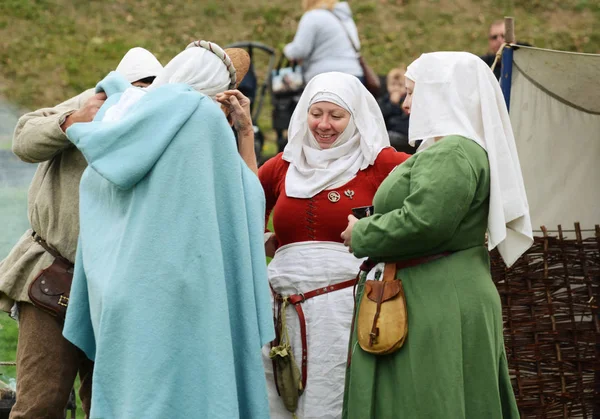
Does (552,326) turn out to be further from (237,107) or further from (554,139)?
(237,107)

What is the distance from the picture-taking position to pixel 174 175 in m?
3.52

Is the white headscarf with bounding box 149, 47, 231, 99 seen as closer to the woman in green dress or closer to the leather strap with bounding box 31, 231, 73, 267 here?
the woman in green dress

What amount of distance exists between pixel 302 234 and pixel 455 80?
1008 millimetres

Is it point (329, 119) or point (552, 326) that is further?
point (552, 326)

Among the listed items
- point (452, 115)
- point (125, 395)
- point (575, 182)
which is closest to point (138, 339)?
point (125, 395)

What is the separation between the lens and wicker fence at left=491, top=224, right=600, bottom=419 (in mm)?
5160

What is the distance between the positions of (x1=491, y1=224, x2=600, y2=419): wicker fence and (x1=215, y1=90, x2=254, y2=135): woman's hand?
1674mm

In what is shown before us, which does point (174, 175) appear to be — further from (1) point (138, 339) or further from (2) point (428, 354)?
(2) point (428, 354)

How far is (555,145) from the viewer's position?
18.8 ft

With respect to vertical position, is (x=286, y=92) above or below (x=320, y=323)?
above

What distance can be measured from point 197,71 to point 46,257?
1.15 m

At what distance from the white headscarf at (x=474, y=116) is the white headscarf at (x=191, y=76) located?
79 centimetres

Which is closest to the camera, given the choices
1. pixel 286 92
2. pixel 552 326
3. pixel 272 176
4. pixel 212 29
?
pixel 272 176

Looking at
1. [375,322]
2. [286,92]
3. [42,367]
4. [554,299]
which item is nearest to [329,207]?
[375,322]
